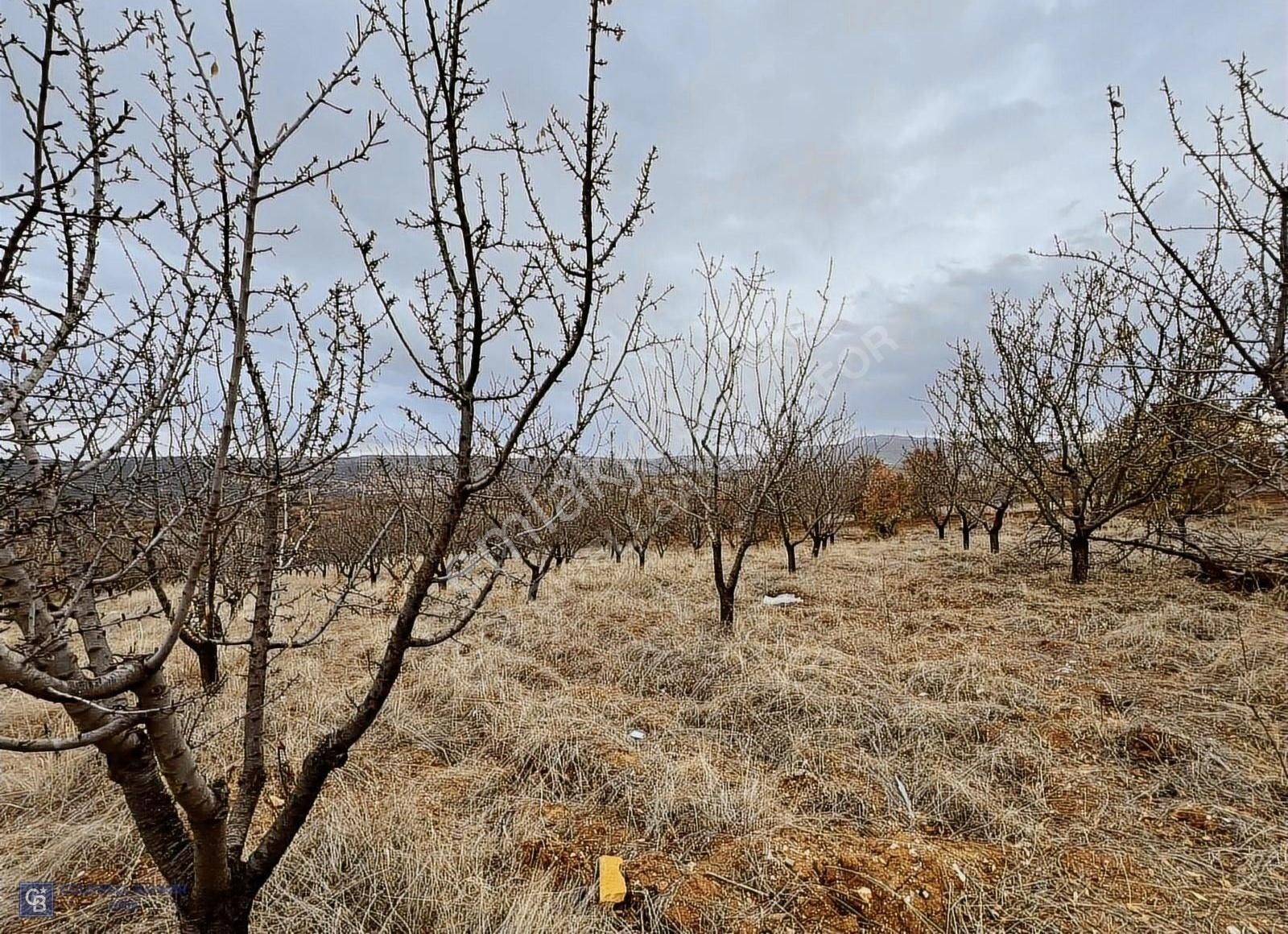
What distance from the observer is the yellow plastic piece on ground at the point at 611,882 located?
205 cm

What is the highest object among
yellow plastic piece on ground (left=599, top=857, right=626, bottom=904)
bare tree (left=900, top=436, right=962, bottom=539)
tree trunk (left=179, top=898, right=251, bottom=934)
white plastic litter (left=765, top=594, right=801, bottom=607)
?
bare tree (left=900, top=436, right=962, bottom=539)

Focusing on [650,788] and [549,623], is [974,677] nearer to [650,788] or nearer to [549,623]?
[650,788]

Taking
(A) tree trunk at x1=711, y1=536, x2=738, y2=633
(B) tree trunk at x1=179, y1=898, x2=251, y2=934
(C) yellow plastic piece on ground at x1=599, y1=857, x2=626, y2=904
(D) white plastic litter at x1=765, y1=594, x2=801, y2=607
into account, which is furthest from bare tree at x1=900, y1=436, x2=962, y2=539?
(B) tree trunk at x1=179, y1=898, x2=251, y2=934

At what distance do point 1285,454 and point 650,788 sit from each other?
151 inches

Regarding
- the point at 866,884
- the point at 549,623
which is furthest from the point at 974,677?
the point at 549,623

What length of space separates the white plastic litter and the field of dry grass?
3.48 ft

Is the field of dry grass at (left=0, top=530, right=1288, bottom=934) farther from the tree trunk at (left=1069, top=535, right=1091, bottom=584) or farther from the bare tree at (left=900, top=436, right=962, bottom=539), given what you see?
the bare tree at (left=900, top=436, right=962, bottom=539)

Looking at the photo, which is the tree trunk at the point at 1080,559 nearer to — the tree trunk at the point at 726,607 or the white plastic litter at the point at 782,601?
the white plastic litter at the point at 782,601

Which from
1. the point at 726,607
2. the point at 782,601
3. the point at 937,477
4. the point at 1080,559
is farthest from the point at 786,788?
the point at 937,477

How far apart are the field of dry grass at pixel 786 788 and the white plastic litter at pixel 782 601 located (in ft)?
3.48

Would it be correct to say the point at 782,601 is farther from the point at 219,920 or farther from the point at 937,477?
the point at 937,477

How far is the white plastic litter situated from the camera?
6.20m

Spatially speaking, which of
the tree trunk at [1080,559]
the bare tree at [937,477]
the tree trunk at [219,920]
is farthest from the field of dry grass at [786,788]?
the bare tree at [937,477]

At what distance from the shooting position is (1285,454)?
287 cm
